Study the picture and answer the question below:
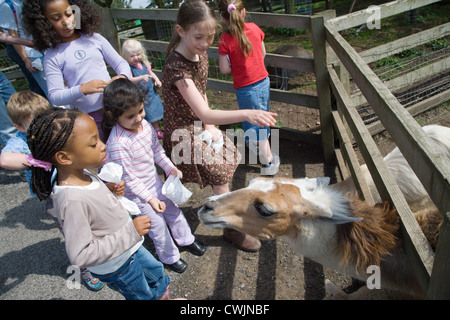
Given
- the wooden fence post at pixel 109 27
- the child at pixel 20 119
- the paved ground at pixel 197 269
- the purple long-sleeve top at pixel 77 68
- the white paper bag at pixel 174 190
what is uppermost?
the wooden fence post at pixel 109 27

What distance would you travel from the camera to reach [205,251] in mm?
3205

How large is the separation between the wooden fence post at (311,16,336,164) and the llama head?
193 cm

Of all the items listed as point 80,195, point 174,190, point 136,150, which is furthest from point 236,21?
point 80,195

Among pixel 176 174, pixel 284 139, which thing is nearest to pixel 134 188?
pixel 176 174

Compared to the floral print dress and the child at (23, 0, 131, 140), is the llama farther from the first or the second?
the child at (23, 0, 131, 140)

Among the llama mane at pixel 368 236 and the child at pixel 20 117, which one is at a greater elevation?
the child at pixel 20 117

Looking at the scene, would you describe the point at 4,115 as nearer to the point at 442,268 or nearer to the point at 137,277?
the point at 137,277

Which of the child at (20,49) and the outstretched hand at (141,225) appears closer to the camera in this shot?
the outstretched hand at (141,225)

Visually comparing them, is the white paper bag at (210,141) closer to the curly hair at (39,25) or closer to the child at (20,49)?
the curly hair at (39,25)

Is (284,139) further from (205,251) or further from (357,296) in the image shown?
(357,296)

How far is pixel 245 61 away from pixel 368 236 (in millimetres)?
2335

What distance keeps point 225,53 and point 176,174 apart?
1.61 meters

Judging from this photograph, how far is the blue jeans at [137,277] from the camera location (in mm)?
1979

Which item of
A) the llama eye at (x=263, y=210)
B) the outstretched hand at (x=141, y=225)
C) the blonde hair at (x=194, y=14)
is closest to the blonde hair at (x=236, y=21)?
the blonde hair at (x=194, y=14)
